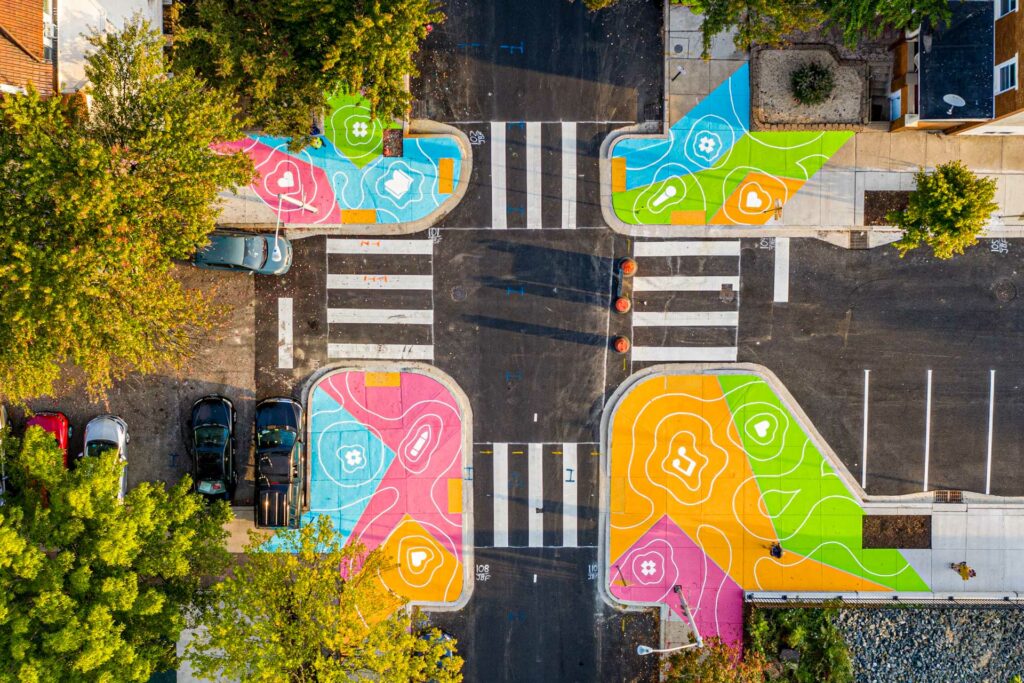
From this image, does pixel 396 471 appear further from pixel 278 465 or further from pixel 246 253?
pixel 246 253

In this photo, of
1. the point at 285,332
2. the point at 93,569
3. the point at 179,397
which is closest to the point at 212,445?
the point at 179,397

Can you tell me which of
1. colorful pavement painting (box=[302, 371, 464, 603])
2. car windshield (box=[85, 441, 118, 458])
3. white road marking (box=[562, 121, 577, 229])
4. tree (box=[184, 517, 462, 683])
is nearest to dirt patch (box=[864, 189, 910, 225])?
white road marking (box=[562, 121, 577, 229])

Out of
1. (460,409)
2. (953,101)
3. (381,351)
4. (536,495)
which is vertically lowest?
(536,495)

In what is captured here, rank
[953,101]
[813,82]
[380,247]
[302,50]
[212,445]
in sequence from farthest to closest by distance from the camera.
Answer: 1. [380,247]
2. [212,445]
3. [813,82]
4. [953,101]
5. [302,50]

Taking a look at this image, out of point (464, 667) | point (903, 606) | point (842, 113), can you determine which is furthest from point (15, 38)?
point (903, 606)

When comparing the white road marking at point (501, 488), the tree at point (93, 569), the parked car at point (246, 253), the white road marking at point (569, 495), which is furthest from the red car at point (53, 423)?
the white road marking at point (569, 495)

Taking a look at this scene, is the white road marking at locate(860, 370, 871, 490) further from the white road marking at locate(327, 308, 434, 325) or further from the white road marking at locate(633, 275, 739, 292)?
the white road marking at locate(327, 308, 434, 325)

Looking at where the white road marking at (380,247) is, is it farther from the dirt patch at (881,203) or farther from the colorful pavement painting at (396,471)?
the dirt patch at (881,203)

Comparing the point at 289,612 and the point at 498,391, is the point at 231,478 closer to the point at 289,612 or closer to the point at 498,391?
the point at 289,612
